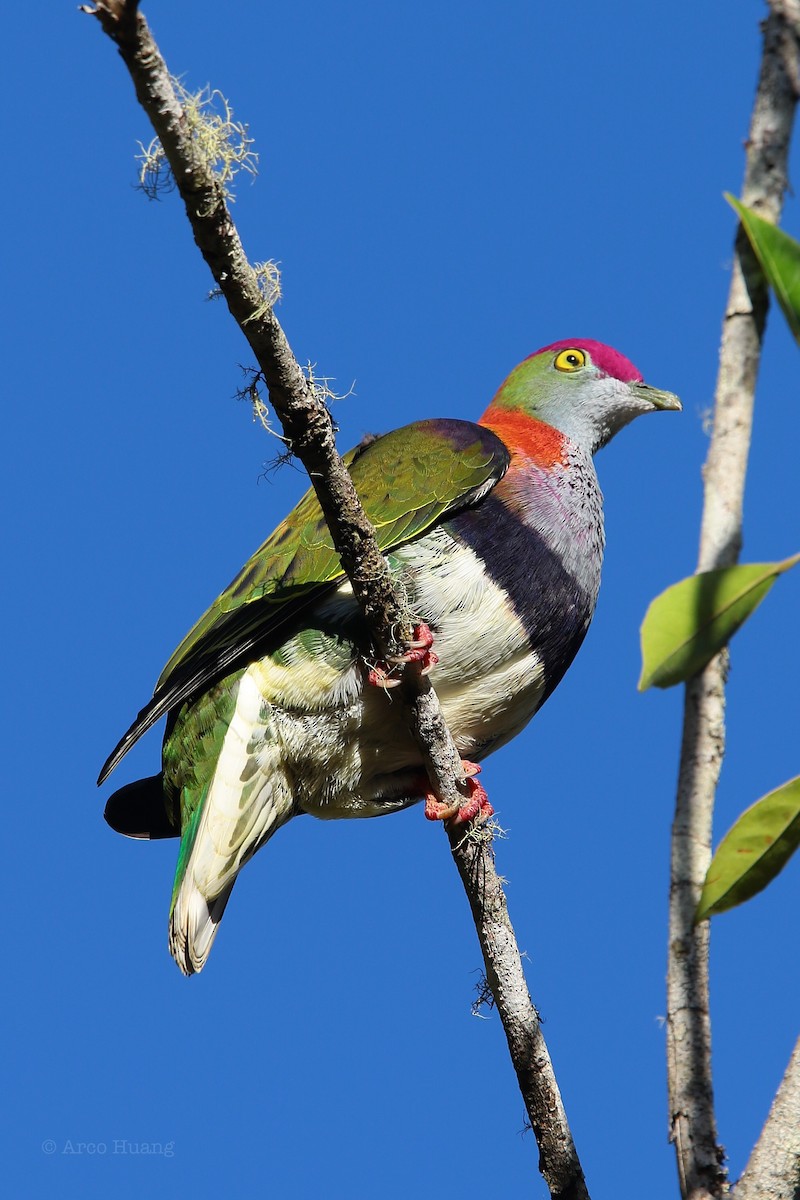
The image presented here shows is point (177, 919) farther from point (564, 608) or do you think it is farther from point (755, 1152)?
point (755, 1152)

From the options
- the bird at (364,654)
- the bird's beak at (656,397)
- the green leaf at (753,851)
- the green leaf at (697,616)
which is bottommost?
the green leaf at (753,851)

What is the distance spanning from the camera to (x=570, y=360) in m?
4.81

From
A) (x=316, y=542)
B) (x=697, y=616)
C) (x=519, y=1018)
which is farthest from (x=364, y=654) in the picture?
(x=697, y=616)

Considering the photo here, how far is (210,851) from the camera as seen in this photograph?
153 inches

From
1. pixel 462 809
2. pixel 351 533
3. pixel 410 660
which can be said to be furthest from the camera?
pixel 462 809

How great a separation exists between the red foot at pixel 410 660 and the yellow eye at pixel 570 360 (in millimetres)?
1793

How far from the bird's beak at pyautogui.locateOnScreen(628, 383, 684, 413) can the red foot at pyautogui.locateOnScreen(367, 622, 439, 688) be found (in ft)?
6.02

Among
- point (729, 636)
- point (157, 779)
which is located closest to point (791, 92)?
point (729, 636)

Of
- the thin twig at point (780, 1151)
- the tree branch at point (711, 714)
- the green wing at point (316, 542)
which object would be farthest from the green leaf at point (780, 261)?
the green wing at point (316, 542)

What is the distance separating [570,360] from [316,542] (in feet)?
5.03

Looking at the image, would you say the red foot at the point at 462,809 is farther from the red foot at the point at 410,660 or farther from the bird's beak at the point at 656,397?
the bird's beak at the point at 656,397

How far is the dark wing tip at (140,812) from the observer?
4.30 m

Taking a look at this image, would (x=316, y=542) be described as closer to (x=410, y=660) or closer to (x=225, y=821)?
(x=410, y=660)

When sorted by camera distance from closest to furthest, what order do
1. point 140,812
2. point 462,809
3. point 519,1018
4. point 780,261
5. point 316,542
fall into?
point 780,261, point 519,1018, point 462,809, point 316,542, point 140,812
